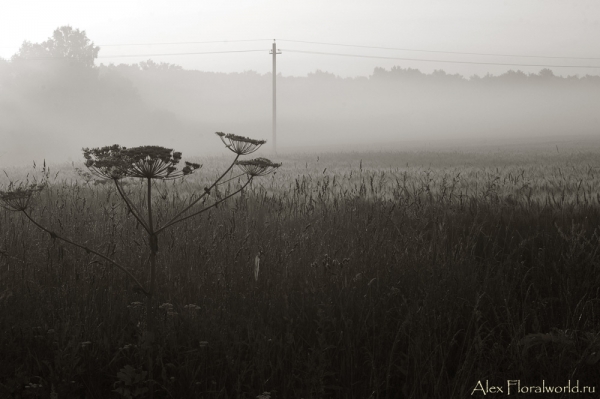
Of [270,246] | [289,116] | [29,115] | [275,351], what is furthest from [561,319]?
[289,116]

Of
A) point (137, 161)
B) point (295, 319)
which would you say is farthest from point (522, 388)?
point (137, 161)

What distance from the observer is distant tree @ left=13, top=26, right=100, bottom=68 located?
51.0 meters

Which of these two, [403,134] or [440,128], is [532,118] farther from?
[403,134]

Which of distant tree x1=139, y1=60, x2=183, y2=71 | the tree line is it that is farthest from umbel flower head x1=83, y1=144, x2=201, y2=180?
distant tree x1=139, y1=60, x2=183, y2=71

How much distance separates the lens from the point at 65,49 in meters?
51.9

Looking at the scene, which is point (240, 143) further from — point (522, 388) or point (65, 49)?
point (65, 49)

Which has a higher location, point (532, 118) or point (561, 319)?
point (532, 118)

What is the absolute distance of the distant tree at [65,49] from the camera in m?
51.0

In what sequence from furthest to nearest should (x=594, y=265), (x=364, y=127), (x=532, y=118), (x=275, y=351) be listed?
(x=532, y=118), (x=364, y=127), (x=594, y=265), (x=275, y=351)

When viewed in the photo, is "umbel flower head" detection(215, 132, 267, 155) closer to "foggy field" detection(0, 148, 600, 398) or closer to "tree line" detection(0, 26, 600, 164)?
"foggy field" detection(0, 148, 600, 398)

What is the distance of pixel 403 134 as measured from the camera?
96188 mm

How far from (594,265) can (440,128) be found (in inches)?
4239

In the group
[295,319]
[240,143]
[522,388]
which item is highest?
[240,143]

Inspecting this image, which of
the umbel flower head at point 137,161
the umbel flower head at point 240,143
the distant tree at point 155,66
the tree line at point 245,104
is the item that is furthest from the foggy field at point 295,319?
the distant tree at point 155,66
